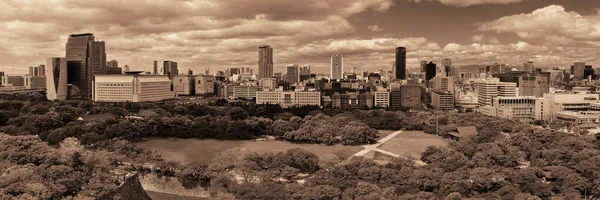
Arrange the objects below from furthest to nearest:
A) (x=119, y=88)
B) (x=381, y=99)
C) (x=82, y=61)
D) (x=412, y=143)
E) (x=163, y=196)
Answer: (x=82, y=61) → (x=119, y=88) → (x=381, y=99) → (x=412, y=143) → (x=163, y=196)

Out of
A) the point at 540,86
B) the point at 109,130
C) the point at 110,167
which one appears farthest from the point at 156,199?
the point at 540,86

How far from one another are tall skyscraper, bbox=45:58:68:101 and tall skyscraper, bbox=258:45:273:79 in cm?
6781

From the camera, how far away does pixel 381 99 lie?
84.6 m

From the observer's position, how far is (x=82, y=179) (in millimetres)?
26562

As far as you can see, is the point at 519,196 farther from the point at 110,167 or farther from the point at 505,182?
the point at 110,167

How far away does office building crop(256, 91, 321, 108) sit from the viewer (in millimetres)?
82250

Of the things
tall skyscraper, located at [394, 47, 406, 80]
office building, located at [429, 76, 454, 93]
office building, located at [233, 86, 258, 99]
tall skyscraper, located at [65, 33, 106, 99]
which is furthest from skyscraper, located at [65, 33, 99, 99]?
tall skyscraper, located at [394, 47, 406, 80]

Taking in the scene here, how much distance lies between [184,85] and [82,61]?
109 feet

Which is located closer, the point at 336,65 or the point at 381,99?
the point at 381,99

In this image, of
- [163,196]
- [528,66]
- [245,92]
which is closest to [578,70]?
[528,66]

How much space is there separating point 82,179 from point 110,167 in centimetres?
460

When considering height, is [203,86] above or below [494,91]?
above

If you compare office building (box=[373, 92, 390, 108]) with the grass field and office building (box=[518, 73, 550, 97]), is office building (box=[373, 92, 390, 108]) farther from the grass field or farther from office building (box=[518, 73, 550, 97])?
the grass field

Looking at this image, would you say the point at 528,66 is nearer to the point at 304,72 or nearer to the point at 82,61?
the point at 304,72
